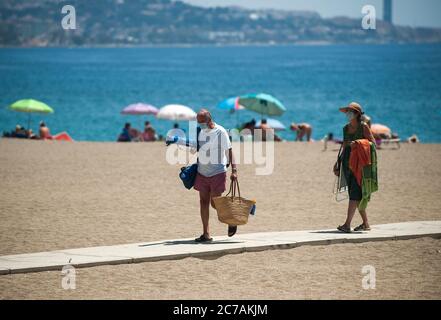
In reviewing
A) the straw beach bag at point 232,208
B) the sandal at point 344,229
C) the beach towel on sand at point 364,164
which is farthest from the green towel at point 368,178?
the straw beach bag at point 232,208

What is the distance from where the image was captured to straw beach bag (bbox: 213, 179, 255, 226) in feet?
32.9

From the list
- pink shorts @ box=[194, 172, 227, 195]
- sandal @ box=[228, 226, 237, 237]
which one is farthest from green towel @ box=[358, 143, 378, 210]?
pink shorts @ box=[194, 172, 227, 195]

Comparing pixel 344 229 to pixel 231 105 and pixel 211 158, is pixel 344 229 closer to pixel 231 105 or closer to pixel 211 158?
pixel 211 158

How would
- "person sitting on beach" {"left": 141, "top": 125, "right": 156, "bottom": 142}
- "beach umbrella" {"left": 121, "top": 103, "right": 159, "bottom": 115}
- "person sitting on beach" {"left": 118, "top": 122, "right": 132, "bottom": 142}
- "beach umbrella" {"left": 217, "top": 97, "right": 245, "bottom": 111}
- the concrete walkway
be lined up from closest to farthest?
the concrete walkway, "person sitting on beach" {"left": 141, "top": 125, "right": 156, "bottom": 142}, "person sitting on beach" {"left": 118, "top": 122, "right": 132, "bottom": 142}, "beach umbrella" {"left": 217, "top": 97, "right": 245, "bottom": 111}, "beach umbrella" {"left": 121, "top": 103, "right": 159, "bottom": 115}

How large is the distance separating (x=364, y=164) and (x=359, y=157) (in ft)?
0.32

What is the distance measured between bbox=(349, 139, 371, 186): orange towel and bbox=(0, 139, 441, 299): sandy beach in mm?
851

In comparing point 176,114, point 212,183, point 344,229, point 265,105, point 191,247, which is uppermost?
point 265,105

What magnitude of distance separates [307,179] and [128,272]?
7.86 meters

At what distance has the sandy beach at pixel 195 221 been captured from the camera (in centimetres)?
862

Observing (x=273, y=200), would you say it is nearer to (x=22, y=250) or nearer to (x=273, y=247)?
(x=273, y=247)

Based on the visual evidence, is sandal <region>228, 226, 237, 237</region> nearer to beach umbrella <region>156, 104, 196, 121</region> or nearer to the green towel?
the green towel

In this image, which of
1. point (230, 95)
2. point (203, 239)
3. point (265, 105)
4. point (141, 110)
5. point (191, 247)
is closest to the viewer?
point (191, 247)

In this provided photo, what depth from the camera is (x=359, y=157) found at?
10500mm

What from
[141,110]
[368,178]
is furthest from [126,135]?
[368,178]
